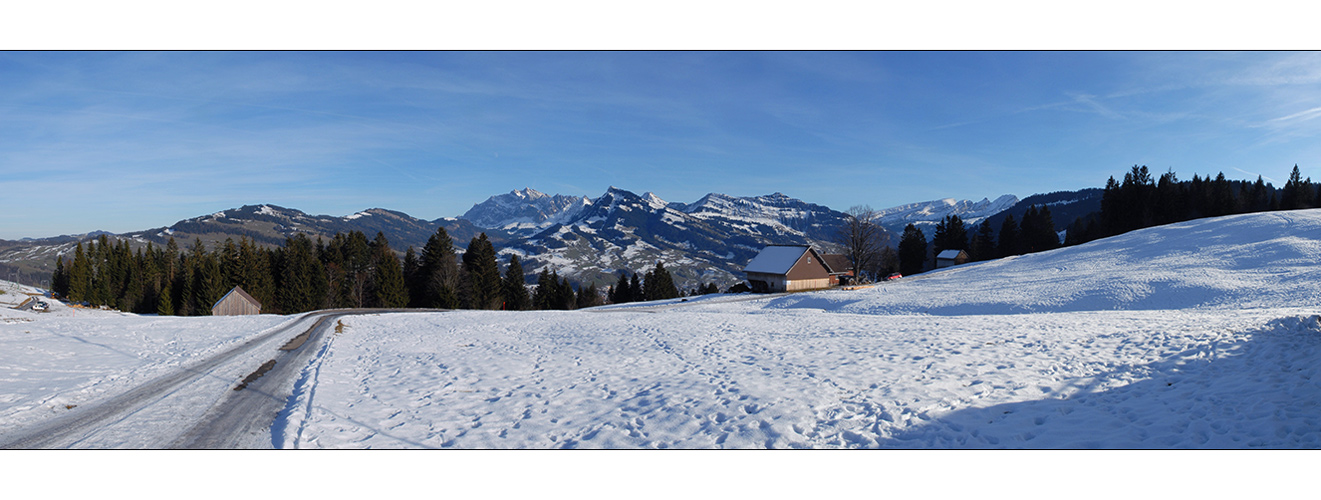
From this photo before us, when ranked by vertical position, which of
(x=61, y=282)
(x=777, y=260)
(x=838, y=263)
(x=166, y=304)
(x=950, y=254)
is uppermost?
(x=61, y=282)

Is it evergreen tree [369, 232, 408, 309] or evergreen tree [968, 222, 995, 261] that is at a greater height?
evergreen tree [968, 222, 995, 261]

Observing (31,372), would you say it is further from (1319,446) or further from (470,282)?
(470,282)

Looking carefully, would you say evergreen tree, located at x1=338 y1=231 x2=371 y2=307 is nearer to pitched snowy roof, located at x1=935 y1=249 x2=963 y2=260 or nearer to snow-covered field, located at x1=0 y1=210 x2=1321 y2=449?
snow-covered field, located at x1=0 y1=210 x2=1321 y2=449

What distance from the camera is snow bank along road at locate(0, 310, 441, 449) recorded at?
8.86 metres

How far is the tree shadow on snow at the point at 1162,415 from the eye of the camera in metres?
7.29

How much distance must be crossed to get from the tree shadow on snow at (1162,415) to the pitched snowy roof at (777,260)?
4609 centimetres

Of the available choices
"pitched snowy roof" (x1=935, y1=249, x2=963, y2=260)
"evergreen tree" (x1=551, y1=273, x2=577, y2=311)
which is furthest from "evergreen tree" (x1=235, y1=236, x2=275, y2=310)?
"pitched snowy roof" (x1=935, y1=249, x2=963, y2=260)

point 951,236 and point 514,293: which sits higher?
point 951,236

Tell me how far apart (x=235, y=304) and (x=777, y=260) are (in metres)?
57.1

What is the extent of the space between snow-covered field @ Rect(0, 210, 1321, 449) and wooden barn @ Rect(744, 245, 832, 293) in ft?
114

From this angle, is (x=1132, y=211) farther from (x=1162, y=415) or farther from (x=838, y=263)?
(x=1162, y=415)

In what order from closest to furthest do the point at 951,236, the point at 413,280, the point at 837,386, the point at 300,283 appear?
the point at 837,386, the point at 300,283, the point at 413,280, the point at 951,236

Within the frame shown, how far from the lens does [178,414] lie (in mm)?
10109

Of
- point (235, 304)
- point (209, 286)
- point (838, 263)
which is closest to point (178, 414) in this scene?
point (235, 304)
